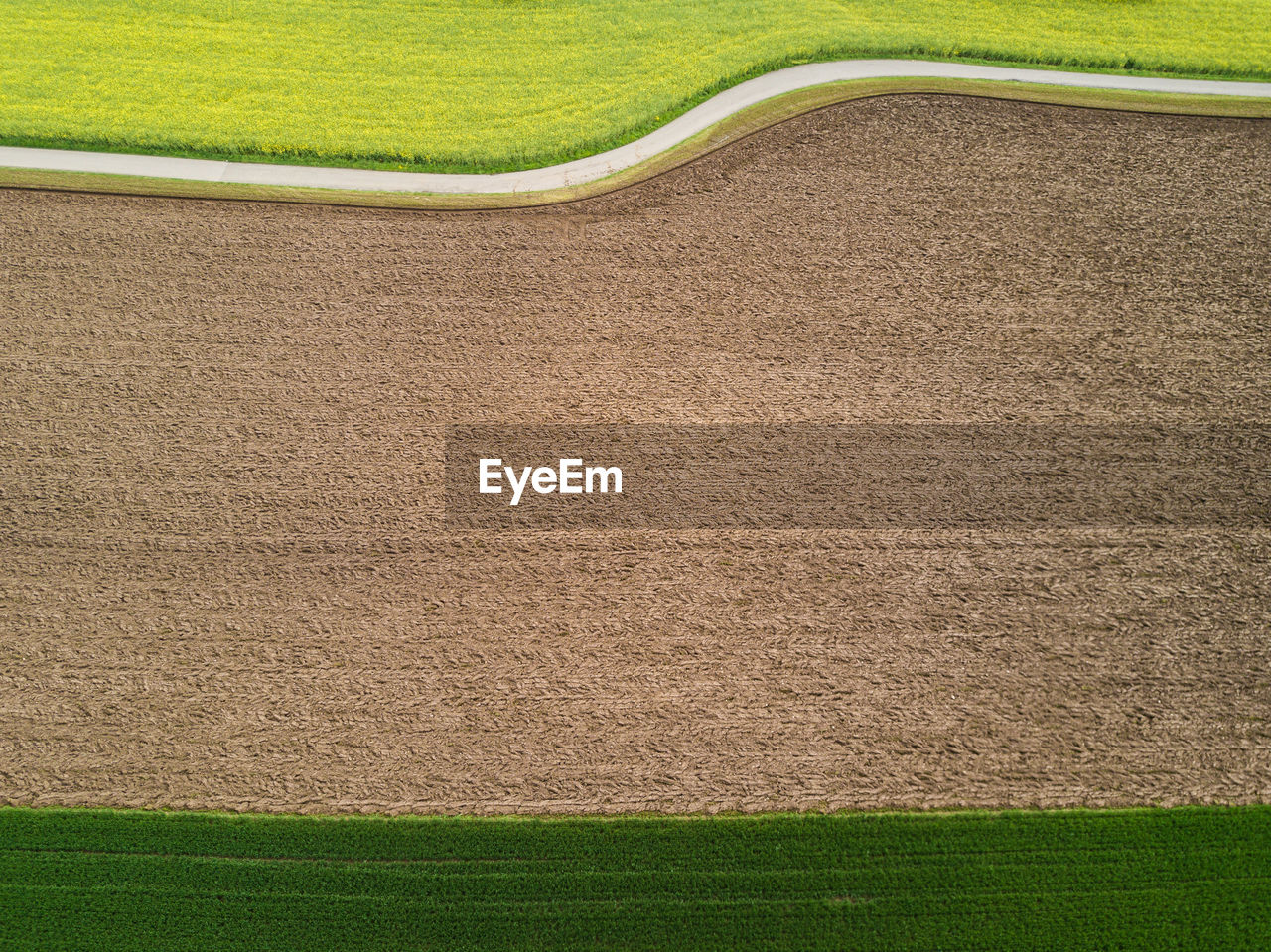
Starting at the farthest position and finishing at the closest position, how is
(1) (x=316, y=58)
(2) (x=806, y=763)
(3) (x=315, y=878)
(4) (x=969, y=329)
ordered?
(1) (x=316, y=58) → (4) (x=969, y=329) → (2) (x=806, y=763) → (3) (x=315, y=878)

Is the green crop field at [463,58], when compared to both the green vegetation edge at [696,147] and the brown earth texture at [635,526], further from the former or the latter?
the brown earth texture at [635,526]

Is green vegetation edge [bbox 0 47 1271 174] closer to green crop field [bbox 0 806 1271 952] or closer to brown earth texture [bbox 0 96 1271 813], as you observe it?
brown earth texture [bbox 0 96 1271 813]

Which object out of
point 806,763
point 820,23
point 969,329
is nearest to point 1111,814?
point 806,763

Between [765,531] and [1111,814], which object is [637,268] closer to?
[765,531]

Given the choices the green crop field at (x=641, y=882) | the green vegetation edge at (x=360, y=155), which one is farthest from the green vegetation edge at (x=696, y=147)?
the green crop field at (x=641, y=882)


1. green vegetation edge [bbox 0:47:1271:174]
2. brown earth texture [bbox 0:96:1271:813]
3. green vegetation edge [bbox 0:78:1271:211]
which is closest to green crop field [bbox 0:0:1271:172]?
green vegetation edge [bbox 0:47:1271:174]

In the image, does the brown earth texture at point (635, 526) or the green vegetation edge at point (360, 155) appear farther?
the green vegetation edge at point (360, 155)
